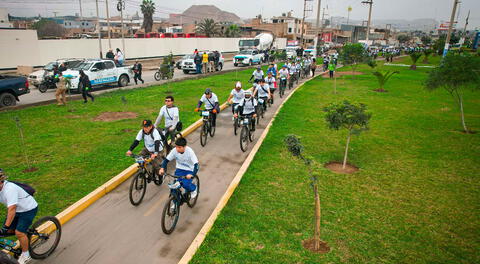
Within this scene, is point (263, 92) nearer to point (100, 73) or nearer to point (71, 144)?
point (71, 144)

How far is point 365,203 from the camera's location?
7.16m

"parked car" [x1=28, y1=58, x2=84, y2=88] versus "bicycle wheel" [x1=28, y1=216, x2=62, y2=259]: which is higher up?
"parked car" [x1=28, y1=58, x2=84, y2=88]

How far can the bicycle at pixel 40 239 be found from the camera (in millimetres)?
4859

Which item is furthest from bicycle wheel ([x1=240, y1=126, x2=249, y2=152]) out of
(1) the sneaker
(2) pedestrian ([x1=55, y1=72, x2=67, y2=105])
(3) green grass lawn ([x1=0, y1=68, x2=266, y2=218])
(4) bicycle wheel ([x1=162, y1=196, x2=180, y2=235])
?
(2) pedestrian ([x1=55, y1=72, x2=67, y2=105])

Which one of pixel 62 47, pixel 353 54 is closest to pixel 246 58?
pixel 353 54

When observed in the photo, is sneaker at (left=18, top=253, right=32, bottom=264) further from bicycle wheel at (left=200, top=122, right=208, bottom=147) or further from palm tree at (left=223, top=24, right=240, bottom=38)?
palm tree at (left=223, top=24, right=240, bottom=38)

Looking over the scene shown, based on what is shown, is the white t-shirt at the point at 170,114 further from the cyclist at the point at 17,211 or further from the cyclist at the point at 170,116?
the cyclist at the point at 17,211

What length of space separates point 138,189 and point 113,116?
824 centimetres

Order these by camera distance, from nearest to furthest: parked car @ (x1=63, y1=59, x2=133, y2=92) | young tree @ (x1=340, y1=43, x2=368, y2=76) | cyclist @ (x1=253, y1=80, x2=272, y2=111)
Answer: cyclist @ (x1=253, y1=80, x2=272, y2=111) → parked car @ (x1=63, y1=59, x2=133, y2=92) → young tree @ (x1=340, y1=43, x2=368, y2=76)

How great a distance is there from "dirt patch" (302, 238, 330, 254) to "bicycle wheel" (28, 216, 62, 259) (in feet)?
14.7

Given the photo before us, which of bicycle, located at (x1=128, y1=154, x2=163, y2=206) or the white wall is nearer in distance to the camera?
bicycle, located at (x1=128, y1=154, x2=163, y2=206)

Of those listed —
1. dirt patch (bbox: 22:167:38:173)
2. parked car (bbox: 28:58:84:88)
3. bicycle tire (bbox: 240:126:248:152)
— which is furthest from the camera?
parked car (bbox: 28:58:84:88)

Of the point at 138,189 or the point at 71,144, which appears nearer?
the point at 138,189

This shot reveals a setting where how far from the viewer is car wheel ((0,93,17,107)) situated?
1472 cm
